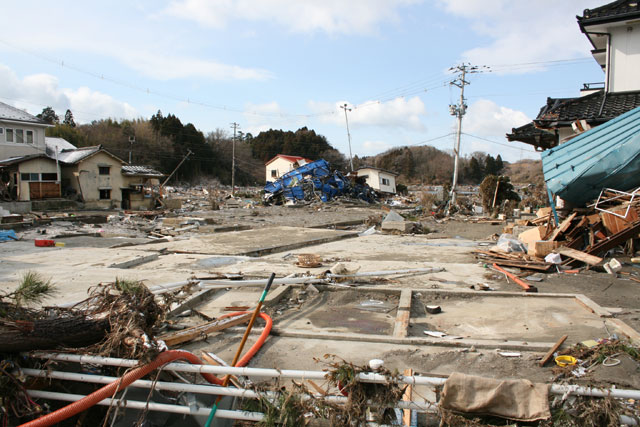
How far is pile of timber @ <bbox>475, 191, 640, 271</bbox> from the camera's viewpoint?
296 inches

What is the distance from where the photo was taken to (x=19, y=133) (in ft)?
94.1

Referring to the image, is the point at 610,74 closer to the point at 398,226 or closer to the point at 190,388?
the point at 398,226

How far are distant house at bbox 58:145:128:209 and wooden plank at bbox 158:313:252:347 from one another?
89.0ft

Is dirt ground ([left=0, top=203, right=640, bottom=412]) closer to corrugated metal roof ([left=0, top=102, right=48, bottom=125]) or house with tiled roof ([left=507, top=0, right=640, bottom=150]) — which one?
house with tiled roof ([left=507, top=0, right=640, bottom=150])

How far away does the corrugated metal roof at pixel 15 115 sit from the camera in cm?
2800

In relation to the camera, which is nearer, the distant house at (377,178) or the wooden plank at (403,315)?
the wooden plank at (403,315)

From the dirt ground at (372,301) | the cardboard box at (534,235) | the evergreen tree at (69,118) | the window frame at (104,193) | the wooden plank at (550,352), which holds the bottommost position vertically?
the dirt ground at (372,301)

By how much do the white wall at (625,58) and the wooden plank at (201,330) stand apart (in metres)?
11.7

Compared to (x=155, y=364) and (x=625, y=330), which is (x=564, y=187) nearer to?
(x=625, y=330)

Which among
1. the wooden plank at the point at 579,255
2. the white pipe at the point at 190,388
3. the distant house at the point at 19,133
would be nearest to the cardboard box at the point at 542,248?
the wooden plank at the point at 579,255

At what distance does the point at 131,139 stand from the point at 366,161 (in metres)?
37.8

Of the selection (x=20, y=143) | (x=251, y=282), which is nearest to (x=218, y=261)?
(x=251, y=282)

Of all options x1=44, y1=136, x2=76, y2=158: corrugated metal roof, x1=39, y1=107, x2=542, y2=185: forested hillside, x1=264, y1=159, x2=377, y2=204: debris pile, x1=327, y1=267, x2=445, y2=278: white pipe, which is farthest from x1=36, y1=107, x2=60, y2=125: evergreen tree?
x1=327, y1=267, x2=445, y2=278: white pipe

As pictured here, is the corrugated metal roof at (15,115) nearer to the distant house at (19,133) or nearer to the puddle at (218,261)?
the distant house at (19,133)
